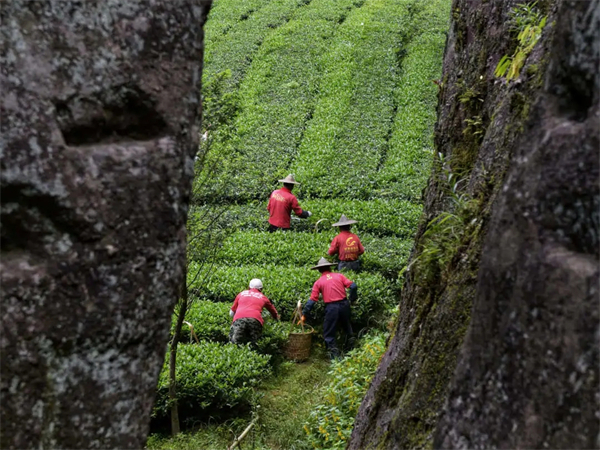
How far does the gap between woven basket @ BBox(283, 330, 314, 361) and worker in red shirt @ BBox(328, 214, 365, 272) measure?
2.71 m

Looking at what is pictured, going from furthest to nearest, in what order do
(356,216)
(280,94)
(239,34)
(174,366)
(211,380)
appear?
(239,34) < (280,94) < (356,216) < (211,380) < (174,366)

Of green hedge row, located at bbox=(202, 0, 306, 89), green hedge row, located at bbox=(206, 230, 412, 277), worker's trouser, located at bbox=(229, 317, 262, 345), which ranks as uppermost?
green hedge row, located at bbox=(202, 0, 306, 89)

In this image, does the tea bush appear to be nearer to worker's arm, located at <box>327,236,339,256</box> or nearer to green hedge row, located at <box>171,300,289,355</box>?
green hedge row, located at <box>171,300,289,355</box>

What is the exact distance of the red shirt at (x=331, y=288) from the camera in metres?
10.5

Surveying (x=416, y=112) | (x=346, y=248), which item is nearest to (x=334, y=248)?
(x=346, y=248)

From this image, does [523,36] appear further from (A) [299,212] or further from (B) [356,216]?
(B) [356,216]

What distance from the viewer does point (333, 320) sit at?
10.5 m

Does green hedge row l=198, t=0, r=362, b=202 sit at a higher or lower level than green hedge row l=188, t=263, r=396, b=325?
higher

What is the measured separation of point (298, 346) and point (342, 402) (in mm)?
2236

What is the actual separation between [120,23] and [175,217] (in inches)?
36.8

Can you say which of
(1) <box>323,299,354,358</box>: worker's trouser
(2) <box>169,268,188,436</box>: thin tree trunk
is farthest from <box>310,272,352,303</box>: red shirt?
(2) <box>169,268,188,436</box>: thin tree trunk

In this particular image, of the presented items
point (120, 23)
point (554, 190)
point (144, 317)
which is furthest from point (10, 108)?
point (554, 190)

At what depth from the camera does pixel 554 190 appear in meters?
2.49

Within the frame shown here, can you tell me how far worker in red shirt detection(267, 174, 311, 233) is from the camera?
48.2ft
